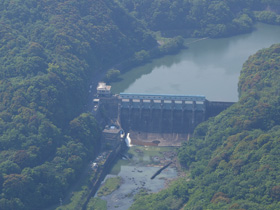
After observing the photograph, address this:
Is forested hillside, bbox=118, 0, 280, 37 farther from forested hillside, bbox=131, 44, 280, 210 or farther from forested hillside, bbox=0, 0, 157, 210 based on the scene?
forested hillside, bbox=131, 44, 280, 210

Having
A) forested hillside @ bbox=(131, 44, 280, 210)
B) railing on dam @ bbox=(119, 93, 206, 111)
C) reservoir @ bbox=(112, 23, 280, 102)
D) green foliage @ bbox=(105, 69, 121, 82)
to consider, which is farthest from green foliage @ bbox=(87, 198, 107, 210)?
green foliage @ bbox=(105, 69, 121, 82)

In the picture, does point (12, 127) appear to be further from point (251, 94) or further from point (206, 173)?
point (251, 94)

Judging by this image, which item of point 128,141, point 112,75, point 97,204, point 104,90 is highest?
point 112,75

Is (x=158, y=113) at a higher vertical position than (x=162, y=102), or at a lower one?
lower

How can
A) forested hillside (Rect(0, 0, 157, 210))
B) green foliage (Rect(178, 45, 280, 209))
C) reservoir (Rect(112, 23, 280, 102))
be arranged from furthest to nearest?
reservoir (Rect(112, 23, 280, 102))
forested hillside (Rect(0, 0, 157, 210))
green foliage (Rect(178, 45, 280, 209))

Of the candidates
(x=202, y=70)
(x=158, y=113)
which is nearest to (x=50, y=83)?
(x=158, y=113)

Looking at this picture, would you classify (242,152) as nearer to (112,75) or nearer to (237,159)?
(237,159)
